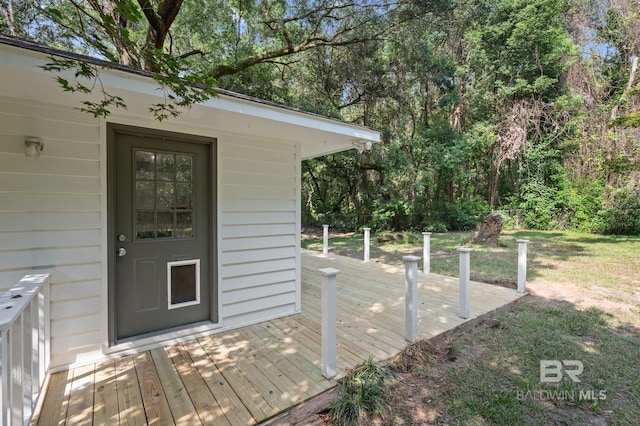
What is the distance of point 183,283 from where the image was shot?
2990 millimetres

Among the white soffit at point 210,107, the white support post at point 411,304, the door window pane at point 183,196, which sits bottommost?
the white support post at point 411,304

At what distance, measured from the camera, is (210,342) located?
9.41 feet

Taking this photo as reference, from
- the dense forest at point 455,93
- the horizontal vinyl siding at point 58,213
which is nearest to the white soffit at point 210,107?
the horizontal vinyl siding at point 58,213

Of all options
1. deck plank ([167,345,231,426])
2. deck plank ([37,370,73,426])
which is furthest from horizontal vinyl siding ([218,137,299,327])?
deck plank ([37,370,73,426])

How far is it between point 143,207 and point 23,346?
1.43 m

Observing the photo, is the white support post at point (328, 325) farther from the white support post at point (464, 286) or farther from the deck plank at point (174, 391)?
the white support post at point (464, 286)

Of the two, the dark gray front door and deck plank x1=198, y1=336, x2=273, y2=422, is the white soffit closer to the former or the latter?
the dark gray front door

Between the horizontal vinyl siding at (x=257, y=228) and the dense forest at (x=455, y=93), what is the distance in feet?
16.9

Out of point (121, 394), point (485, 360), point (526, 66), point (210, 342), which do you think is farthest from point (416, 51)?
point (121, 394)

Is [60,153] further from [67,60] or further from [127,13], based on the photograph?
[127,13]

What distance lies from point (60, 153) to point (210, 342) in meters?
2.09

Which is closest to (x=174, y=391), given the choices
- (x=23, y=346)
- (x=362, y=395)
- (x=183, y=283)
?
(x=23, y=346)

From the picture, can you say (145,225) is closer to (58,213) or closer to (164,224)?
(164,224)

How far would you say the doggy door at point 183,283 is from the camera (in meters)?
2.92
